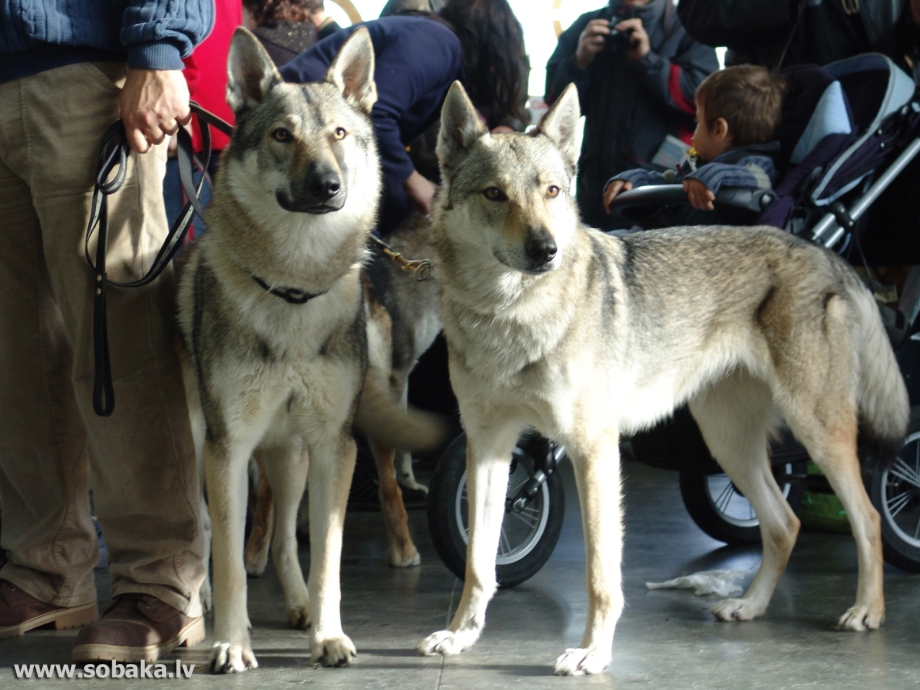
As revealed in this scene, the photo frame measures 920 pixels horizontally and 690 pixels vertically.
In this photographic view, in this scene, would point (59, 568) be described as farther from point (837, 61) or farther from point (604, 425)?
point (837, 61)

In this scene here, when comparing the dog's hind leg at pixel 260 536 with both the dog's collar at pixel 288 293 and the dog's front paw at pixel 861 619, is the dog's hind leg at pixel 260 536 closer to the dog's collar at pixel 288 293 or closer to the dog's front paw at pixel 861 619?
the dog's collar at pixel 288 293

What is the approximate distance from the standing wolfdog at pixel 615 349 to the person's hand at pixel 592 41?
8.43 ft

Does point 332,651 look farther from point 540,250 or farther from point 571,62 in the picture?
point 571,62

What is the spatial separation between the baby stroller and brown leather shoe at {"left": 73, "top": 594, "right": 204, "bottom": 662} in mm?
794

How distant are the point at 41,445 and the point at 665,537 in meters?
2.31

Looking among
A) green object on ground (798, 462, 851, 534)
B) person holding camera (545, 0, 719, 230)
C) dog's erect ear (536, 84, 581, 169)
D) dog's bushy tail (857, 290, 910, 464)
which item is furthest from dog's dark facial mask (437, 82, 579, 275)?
person holding camera (545, 0, 719, 230)

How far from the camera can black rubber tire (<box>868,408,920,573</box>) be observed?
2.81 metres

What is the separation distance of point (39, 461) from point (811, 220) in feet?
8.18

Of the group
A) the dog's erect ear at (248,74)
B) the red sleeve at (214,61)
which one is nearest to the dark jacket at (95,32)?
the dog's erect ear at (248,74)

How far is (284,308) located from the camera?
7.11 ft

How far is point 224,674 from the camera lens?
207 cm

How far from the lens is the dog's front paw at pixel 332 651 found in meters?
2.12

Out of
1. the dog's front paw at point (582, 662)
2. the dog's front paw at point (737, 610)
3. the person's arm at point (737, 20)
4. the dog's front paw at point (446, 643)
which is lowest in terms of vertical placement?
the dog's front paw at point (737, 610)

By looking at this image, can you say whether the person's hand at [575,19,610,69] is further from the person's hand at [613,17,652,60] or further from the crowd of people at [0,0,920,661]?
the crowd of people at [0,0,920,661]
